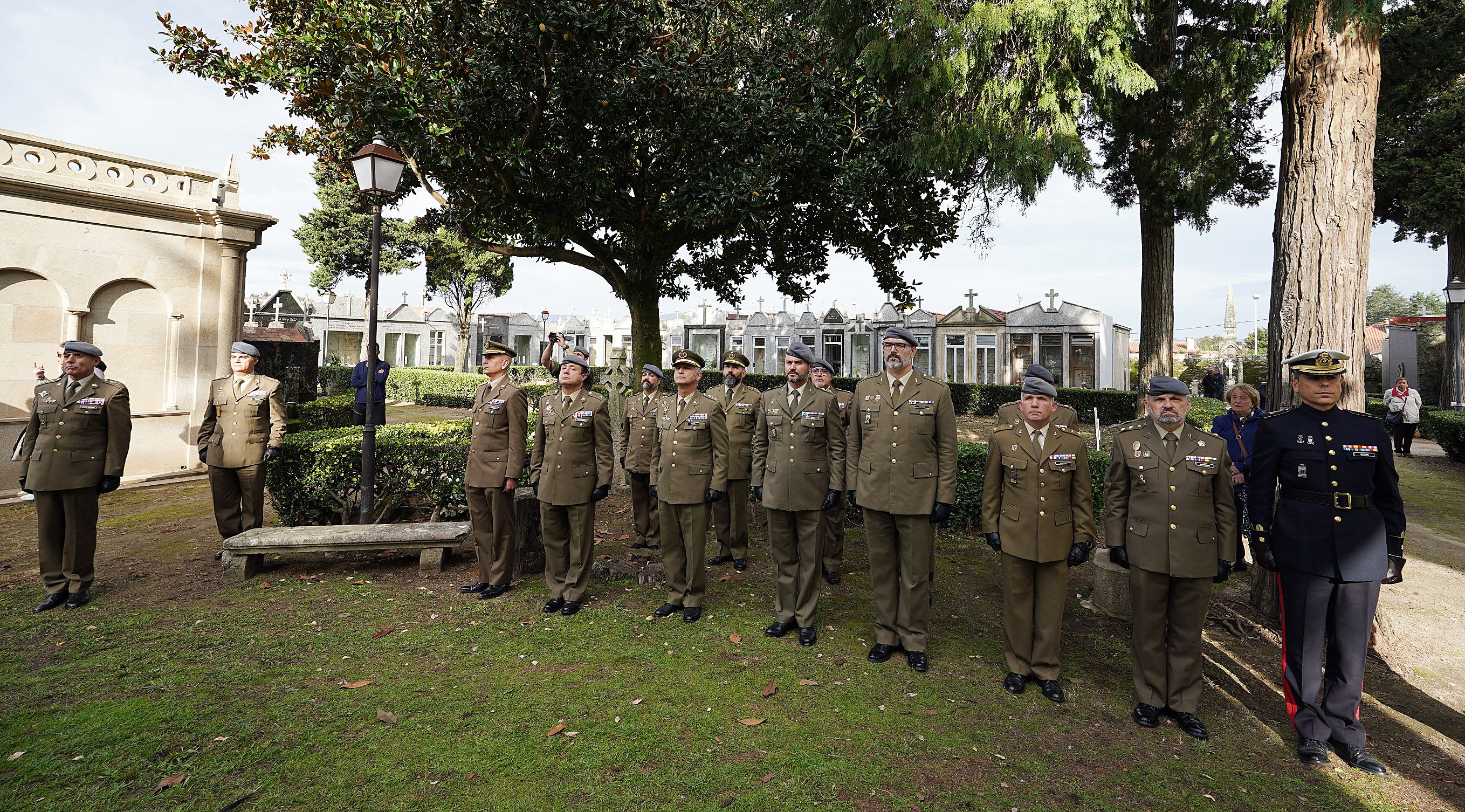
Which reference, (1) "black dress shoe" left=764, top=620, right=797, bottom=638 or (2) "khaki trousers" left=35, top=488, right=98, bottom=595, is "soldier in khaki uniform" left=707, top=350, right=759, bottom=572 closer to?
(1) "black dress shoe" left=764, top=620, right=797, bottom=638

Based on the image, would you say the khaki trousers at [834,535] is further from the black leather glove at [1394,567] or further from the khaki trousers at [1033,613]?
the black leather glove at [1394,567]

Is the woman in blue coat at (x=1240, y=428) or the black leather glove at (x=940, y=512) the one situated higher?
the woman in blue coat at (x=1240, y=428)

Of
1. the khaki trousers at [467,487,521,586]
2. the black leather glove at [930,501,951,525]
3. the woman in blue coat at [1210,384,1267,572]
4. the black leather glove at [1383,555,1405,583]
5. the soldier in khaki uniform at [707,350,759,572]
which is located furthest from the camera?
the soldier in khaki uniform at [707,350,759,572]

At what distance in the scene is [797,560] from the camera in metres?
5.08

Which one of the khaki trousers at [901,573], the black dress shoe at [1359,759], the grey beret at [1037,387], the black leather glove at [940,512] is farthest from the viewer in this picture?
the khaki trousers at [901,573]

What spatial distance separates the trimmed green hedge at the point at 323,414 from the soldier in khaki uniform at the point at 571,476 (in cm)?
676

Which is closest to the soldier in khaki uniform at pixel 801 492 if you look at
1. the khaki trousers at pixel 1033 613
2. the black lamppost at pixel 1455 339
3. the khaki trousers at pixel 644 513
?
the khaki trousers at pixel 1033 613

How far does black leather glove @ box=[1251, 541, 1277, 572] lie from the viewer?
3740 mm

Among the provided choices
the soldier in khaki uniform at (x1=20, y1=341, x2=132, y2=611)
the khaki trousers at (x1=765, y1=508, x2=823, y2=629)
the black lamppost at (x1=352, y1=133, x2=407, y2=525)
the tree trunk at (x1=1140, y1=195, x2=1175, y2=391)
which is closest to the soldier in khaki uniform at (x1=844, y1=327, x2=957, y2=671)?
the khaki trousers at (x1=765, y1=508, x2=823, y2=629)

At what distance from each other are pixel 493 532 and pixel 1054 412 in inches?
184

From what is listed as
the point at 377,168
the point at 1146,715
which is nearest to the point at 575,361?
the point at 377,168

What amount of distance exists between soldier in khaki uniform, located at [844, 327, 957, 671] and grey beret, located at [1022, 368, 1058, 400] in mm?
499

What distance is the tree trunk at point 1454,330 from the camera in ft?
52.4

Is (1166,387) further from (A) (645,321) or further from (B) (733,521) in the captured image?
(A) (645,321)
